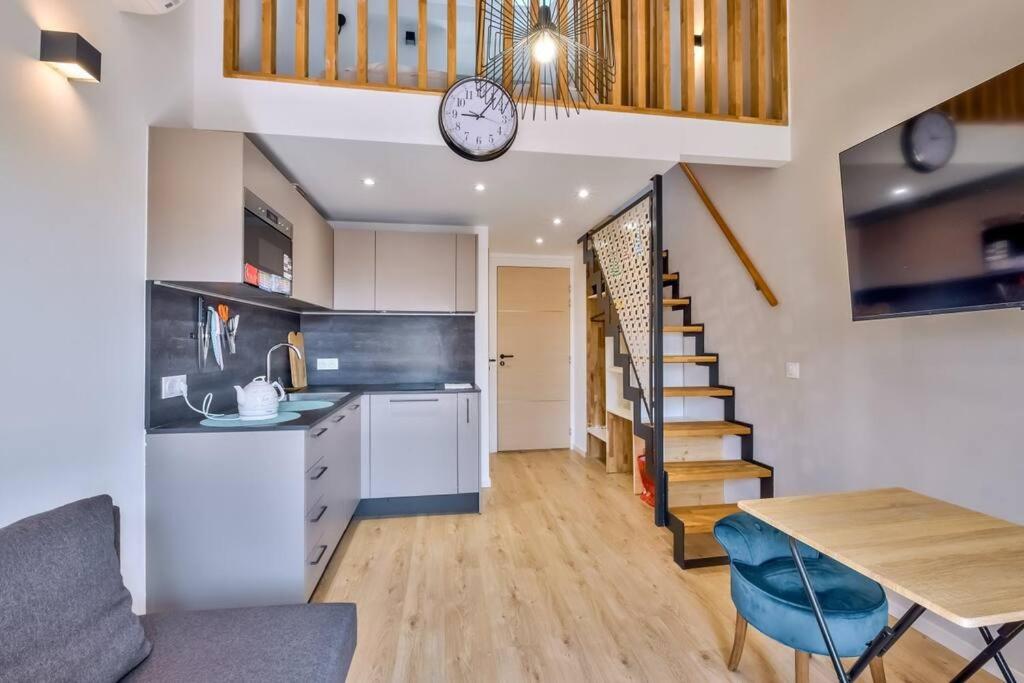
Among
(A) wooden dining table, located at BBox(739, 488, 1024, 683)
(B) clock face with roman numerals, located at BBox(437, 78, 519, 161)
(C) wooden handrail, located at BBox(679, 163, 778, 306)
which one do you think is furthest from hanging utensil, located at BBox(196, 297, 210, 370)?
(C) wooden handrail, located at BBox(679, 163, 778, 306)

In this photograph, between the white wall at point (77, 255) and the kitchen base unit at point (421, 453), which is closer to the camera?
the white wall at point (77, 255)

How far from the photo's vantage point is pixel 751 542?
1.58 meters

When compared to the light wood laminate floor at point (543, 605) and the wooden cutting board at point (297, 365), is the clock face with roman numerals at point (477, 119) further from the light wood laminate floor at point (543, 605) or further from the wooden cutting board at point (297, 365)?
the light wood laminate floor at point (543, 605)

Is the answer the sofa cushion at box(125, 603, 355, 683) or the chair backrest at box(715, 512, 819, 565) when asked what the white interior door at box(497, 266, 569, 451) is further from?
the sofa cushion at box(125, 603, 355, 683)

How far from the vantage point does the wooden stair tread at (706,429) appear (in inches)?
109

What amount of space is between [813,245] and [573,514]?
2.31 m

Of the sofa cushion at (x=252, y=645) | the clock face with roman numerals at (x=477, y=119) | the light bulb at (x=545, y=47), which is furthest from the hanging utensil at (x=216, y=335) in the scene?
the light bulb at (x=545, y=47)

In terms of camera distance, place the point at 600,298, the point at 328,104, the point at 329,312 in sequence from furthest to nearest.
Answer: the point at 600,298
the point at 329,312
the point at 328,104

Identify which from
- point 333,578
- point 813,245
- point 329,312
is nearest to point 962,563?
point 813,245

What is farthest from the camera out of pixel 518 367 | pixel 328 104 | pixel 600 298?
pixel 518 367

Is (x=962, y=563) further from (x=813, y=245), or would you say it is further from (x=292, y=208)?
(x=292, y=208)

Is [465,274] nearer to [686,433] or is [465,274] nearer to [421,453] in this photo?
[421,453]

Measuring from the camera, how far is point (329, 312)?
353cm

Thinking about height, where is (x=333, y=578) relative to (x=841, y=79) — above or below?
below
